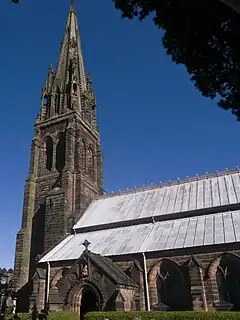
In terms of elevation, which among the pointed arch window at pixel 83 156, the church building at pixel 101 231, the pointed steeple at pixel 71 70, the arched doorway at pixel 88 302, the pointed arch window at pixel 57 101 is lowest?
the arched doorway at pixel 88 302

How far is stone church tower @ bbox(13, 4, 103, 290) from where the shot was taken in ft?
85.0

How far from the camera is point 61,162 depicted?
30.4 meters

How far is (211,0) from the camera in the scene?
24.2 feet

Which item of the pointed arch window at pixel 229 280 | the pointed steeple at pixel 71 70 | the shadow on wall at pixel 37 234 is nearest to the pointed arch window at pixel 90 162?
the pointed steeple at pixel 71 70

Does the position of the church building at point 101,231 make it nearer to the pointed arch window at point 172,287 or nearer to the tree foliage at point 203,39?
the pointed arch window at point 172,287

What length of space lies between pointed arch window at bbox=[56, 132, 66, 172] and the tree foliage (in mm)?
23067

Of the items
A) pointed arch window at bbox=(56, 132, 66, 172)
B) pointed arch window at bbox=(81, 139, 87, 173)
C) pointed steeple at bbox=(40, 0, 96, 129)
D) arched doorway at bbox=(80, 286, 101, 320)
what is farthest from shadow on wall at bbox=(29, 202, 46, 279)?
pointed steeple at bbox=(40, 0, 96, 129)

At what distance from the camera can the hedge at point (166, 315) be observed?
42.3 ft

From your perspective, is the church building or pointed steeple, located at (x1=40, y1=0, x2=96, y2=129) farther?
pointed steeple, located at (x1=40, y1=0, x2=96, y2=129)

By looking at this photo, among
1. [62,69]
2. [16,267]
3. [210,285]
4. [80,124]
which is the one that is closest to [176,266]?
[210,285]

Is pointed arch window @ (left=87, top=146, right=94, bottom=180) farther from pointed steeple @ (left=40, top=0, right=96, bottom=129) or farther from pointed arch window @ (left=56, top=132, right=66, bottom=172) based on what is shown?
pointed steeple @ (left=40, top=0, right=96, bottom=129)

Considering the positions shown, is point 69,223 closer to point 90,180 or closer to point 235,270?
point 90,180

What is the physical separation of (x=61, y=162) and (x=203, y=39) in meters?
24.1

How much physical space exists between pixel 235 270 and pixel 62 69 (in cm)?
3027
